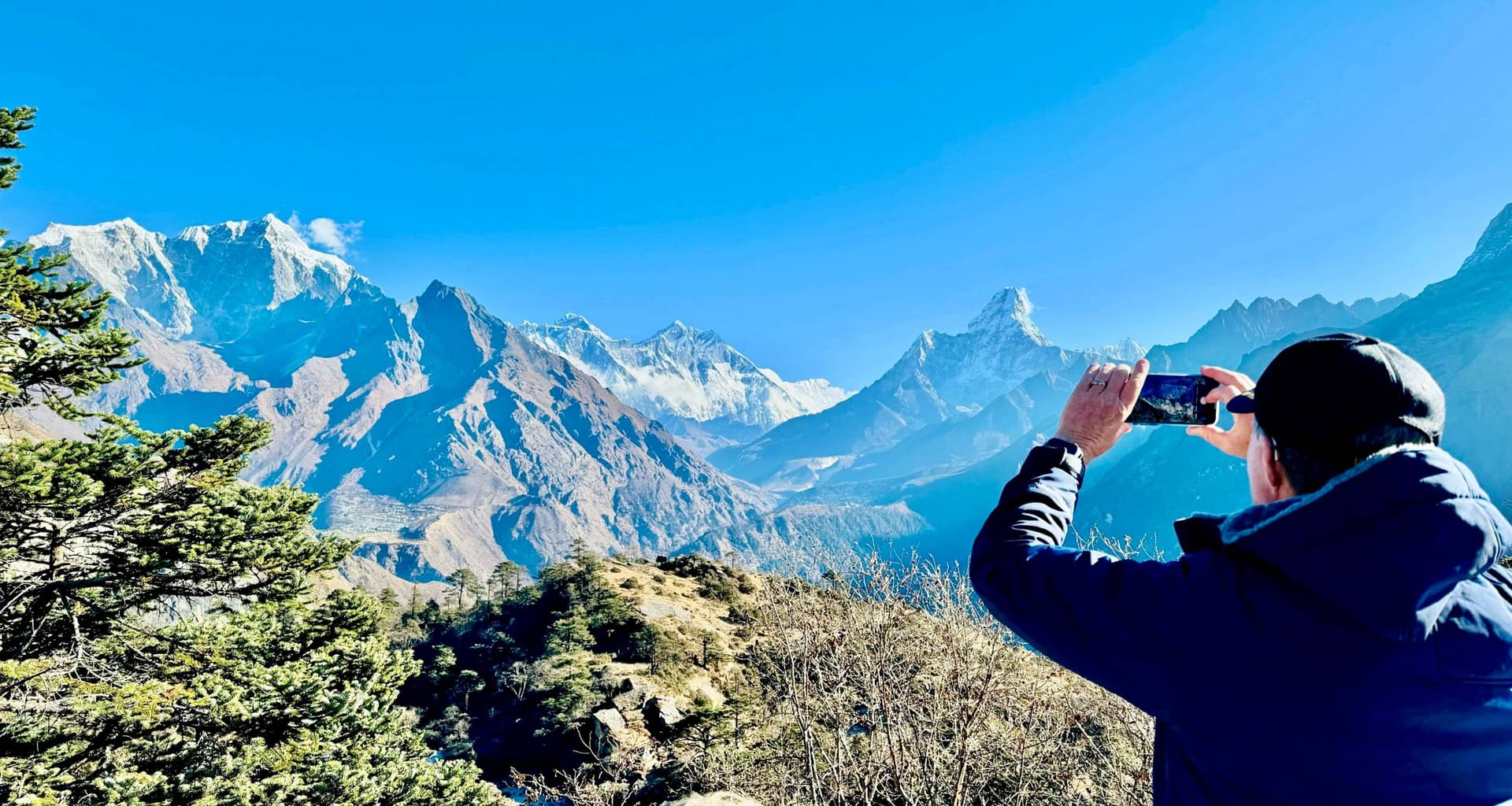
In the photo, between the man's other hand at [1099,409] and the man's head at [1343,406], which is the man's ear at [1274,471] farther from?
the man's other hand at [1099,409]

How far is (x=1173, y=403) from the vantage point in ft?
6.45

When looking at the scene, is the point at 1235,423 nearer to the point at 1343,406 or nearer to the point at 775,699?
the point at 1343,406

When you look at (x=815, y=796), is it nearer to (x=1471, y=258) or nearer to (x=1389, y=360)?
(x=1389, y=360)

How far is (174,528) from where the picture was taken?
748 cm

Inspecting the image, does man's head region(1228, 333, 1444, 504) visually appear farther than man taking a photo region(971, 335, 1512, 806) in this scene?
Yes

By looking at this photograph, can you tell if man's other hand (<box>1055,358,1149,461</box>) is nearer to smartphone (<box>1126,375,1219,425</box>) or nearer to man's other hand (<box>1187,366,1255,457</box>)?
smartphone (<box>1126,375,1219,425</box>)

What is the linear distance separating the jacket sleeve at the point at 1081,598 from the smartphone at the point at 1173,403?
62 cm

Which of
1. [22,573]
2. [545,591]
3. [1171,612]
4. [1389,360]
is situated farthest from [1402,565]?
[545,591]

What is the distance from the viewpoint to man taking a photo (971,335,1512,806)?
39.5 inches

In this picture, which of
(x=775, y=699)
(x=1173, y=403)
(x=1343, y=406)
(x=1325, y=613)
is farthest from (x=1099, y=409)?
(x=775, y=699)

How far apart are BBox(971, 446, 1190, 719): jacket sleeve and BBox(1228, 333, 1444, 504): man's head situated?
0.30 metres

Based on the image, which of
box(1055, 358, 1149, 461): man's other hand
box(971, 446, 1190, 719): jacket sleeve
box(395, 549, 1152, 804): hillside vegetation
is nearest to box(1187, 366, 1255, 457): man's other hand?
box(1055, 358, 1149, 461): man's other hand

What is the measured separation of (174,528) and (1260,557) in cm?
997

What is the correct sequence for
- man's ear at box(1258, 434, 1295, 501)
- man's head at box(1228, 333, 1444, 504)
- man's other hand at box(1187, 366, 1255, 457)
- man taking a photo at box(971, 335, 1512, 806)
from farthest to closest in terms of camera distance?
man's other hand at box(1187, 366, 1255, 457)
man's ear at box(1258, 434, 1295, 501)
man's head at box(1228, 333, 1444, 504)
man taking a photo at box(971, 335, 1512, 806)
